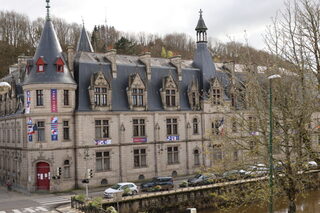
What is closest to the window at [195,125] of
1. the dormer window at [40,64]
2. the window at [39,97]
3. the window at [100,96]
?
the window at [100,96]

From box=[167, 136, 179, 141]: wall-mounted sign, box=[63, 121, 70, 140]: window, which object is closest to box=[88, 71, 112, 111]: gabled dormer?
box=[63, 121, 70, 140]: window

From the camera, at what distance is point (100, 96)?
133 feet

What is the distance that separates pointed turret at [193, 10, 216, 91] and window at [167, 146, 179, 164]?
8885 millimetres

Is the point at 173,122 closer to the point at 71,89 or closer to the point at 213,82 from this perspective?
the point at 213,82

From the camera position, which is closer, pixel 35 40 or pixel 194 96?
pixel 194 96

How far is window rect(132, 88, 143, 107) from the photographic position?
43.0 meters

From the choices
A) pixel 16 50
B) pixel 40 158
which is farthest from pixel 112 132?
pixel 16 50

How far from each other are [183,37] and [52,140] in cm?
9516

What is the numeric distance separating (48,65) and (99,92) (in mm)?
5760

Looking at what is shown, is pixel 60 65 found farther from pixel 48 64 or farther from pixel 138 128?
pixel 138 128

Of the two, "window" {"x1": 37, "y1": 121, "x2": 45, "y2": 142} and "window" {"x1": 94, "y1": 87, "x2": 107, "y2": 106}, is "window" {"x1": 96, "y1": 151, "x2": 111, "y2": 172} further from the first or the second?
"window" {"x1": 37, "y1": 121, "x2": 45, "y2": 142}

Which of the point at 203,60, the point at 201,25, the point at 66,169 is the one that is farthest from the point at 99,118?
the point at 201,25

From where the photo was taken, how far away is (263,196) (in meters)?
18.3

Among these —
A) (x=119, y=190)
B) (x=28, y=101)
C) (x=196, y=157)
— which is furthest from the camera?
(x=196, y=157)
